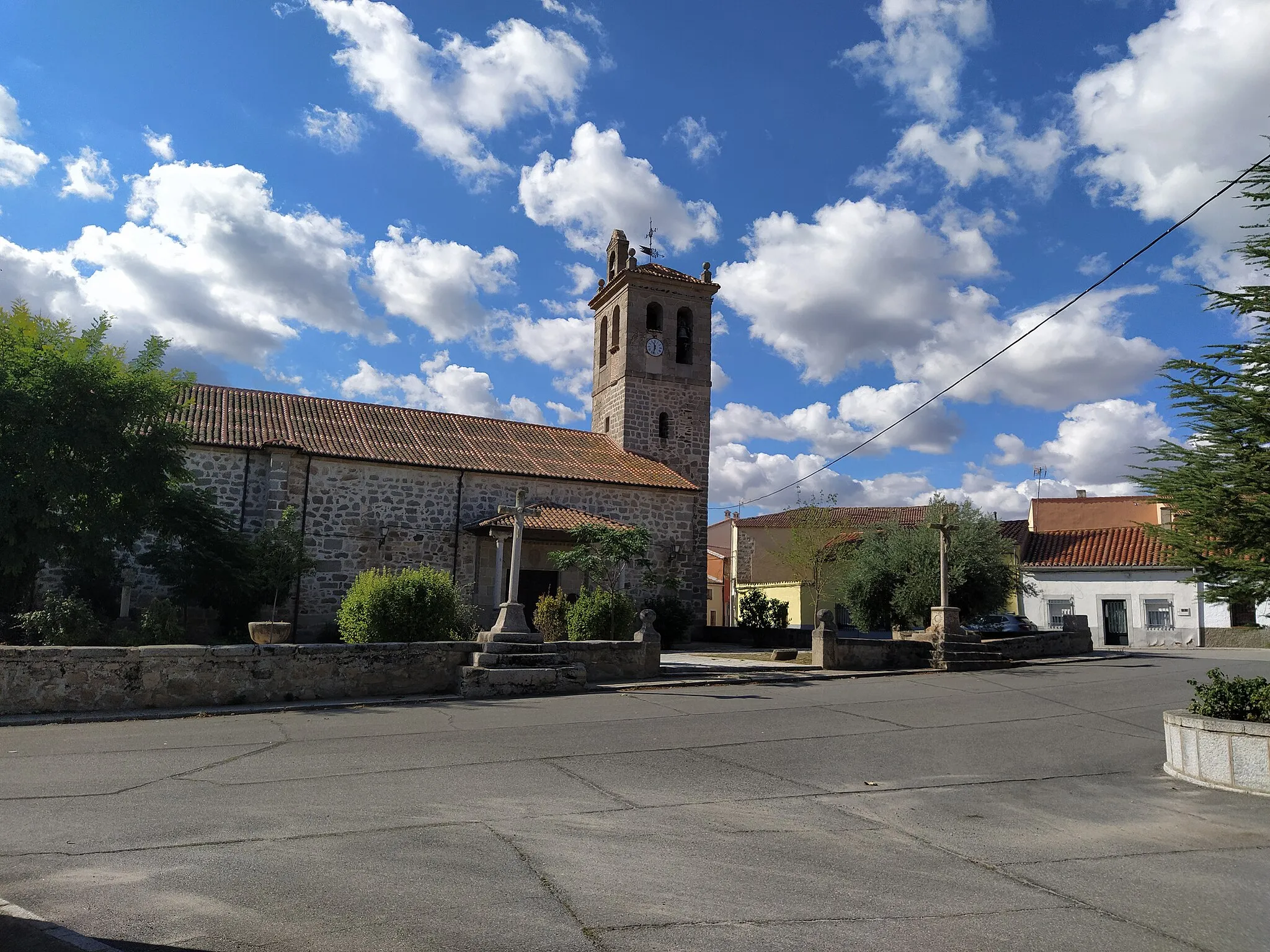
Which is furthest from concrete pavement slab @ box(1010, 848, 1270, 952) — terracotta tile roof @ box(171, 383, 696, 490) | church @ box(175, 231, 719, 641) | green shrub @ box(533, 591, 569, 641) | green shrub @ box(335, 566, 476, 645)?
terracotta tile roof @ box(171, 383, 696, 490)

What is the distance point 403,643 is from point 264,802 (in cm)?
676

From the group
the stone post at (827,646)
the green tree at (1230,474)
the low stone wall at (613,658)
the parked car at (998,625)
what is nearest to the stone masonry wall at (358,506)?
the low stone wall at (613,658)

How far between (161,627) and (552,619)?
6.94 metres

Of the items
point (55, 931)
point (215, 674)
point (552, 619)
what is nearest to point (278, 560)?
point (552, 619)

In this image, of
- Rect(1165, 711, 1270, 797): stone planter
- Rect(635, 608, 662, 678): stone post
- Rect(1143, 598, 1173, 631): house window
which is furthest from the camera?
Rect(1143, 598, 1173, 631): house window

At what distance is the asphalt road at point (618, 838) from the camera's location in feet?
12.1

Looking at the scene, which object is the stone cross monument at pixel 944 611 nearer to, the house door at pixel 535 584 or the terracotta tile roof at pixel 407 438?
the terracotta tile roof at pixel 407 438

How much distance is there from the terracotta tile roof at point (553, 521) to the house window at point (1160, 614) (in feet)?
70.7

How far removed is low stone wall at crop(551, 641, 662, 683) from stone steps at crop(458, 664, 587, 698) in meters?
0.70

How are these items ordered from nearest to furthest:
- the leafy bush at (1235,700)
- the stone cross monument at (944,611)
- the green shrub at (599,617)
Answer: the leafy bush at (1235,700), the green shrub at (599,617), the stone cross monument at (944,611)

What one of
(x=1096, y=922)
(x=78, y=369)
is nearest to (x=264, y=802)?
(x=1096, y=922)

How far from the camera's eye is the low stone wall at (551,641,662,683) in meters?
14.0

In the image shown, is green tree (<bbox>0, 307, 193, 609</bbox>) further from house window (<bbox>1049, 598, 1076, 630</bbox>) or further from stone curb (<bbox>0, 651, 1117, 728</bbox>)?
house window (<bbox>1049, 598, 1076, 630</bbox>)

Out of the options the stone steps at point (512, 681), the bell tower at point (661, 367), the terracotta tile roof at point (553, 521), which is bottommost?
the stone steps at point (512, 681)
